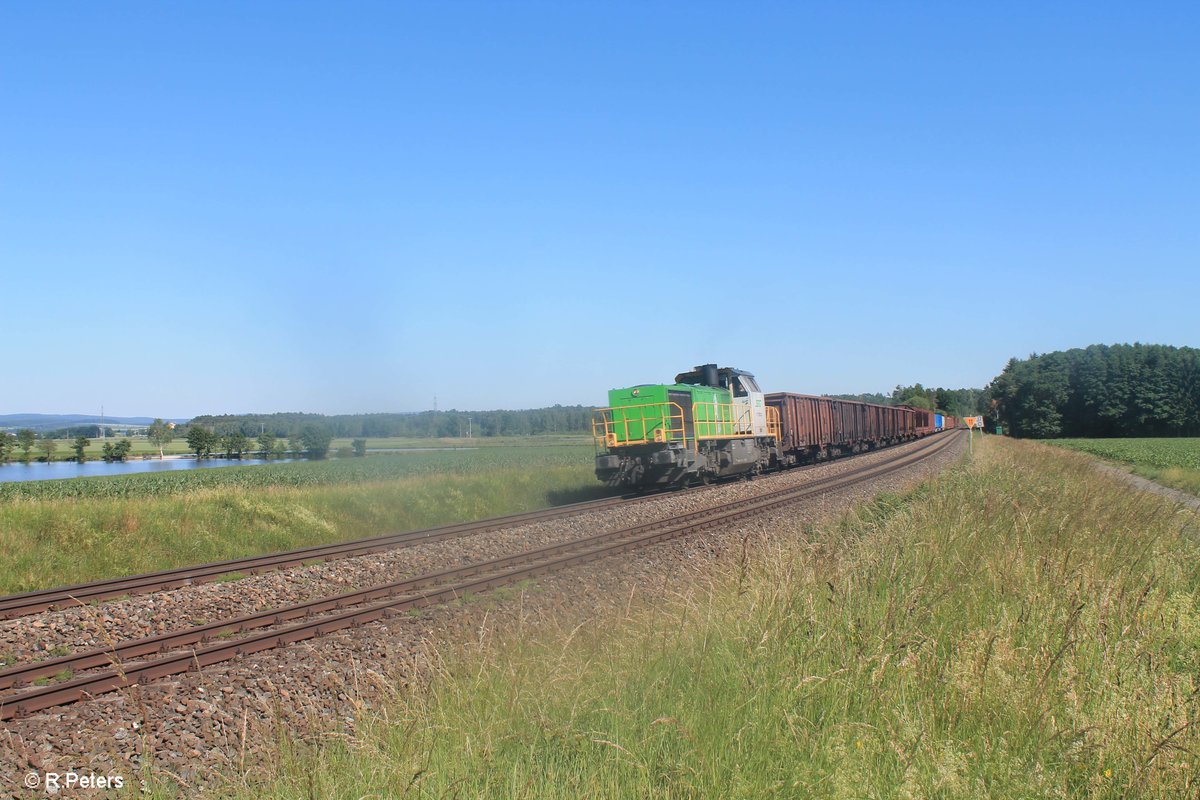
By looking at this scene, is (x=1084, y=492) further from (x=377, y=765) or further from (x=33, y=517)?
(x=33, y=517)

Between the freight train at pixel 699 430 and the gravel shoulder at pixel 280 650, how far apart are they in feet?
18.6

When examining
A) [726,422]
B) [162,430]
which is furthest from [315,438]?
[162,430]

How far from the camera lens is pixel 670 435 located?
20.7 metres

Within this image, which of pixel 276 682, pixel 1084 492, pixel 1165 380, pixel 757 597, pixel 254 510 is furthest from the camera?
pixel 1165 380

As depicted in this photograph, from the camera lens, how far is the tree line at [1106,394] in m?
95.6

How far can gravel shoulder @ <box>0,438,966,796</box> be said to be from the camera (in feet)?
15.8

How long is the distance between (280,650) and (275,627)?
3.66ft

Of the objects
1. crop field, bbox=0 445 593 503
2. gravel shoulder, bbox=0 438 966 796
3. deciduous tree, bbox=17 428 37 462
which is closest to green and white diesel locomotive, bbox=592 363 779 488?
gravel shoulder, bbox=0 438 966 796

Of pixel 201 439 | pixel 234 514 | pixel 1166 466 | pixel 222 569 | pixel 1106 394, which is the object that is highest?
pixel 1106 394

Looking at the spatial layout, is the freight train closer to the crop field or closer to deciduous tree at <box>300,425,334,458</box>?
the crop field

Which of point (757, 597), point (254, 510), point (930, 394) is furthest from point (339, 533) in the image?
point (930, 394)

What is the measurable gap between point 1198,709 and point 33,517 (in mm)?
17523

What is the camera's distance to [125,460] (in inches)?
2190

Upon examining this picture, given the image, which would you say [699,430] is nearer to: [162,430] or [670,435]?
[670,435]
